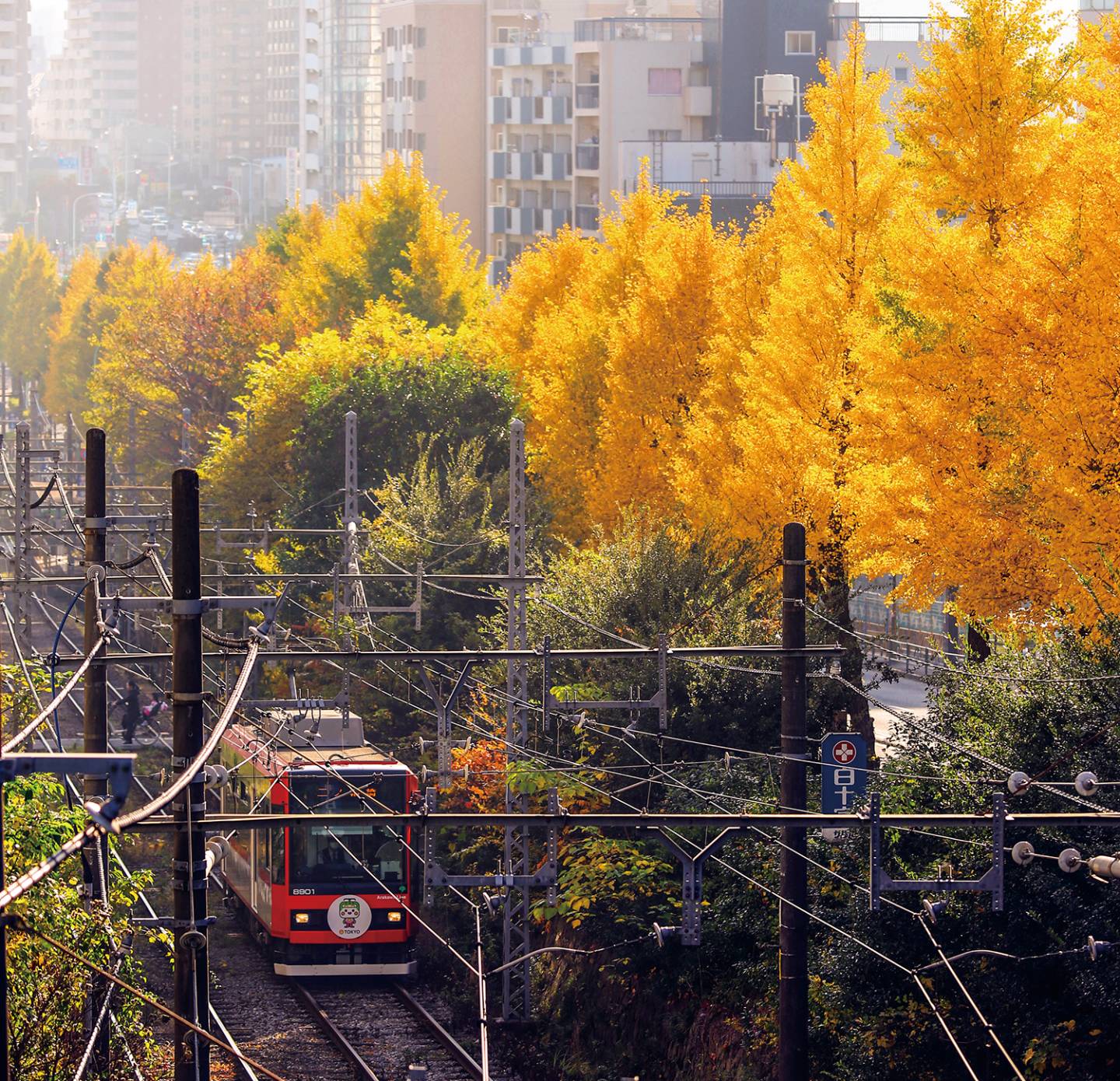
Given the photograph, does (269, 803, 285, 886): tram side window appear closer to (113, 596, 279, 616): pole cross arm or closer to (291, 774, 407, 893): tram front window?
(291, 774, 407, 893): tram front window

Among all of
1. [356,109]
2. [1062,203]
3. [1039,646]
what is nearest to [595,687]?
[1039,646]

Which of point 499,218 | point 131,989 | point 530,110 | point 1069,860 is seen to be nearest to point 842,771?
point 1069,860

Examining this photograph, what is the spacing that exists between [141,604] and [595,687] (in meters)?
8.09

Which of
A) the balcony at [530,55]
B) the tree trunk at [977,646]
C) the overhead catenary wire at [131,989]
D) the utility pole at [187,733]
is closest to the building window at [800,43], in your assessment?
the balcony at [530,55]

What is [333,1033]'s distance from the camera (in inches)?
953

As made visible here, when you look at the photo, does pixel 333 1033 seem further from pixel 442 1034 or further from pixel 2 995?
pixel 2 995

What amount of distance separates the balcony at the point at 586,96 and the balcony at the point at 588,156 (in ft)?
5.30

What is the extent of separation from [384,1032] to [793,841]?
834cm

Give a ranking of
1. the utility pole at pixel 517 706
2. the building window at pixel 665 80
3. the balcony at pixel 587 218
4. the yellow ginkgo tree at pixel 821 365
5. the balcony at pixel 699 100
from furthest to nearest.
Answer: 1. the balcony at pixel 587 218
2. the building window at pixel 665 80
3. the balcony at pixel 699 100
4. the yellow ginkgo tree at pixel 821 365
5. the utility pole at pixel 517 706

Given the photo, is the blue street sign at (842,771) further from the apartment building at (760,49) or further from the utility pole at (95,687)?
the apartment building at (760,49)

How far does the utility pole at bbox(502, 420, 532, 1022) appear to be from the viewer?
22.9 meters

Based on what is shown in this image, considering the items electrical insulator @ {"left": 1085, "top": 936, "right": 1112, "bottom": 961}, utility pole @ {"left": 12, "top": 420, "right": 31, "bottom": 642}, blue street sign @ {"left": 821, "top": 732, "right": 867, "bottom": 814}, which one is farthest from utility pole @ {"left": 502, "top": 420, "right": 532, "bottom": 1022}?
electrical insulator @ {"left": 1085, "top": 936, "right": 1112, "bottom": 961}

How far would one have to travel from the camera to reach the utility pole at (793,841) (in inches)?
683

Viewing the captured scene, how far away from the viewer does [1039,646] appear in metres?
20.9
